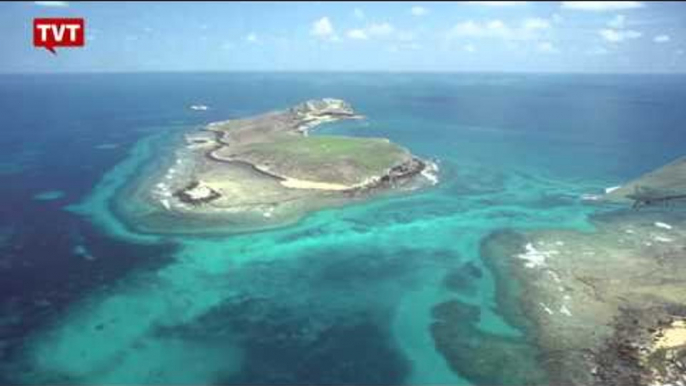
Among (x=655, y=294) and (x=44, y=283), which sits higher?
(x=655, y=294)

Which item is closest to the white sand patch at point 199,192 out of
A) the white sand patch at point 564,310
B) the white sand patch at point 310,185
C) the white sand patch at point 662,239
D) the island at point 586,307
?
the white sand patch at point 310,185

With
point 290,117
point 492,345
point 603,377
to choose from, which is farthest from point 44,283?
point 290,117

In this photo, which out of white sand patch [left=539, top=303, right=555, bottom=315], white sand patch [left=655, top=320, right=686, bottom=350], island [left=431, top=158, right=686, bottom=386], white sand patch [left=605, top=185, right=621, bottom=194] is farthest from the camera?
white sand patch [left=605, top=185, right=621, bottom=194]

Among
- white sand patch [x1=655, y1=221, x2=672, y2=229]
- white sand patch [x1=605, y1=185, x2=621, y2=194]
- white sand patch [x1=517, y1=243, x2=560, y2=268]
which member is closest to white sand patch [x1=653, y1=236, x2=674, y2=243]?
white sand patch [x1=655, y1=221, x2=672, y2=229]

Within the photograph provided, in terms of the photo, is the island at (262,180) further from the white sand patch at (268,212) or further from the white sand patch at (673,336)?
the white sand patch at (673,336)

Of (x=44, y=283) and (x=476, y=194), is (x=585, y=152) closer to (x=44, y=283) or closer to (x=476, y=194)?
(x=476, y=194)

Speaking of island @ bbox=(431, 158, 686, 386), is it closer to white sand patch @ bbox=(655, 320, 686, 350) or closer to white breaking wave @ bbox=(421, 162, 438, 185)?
white sand patch @ bbox=(655, 320, 686, 350)

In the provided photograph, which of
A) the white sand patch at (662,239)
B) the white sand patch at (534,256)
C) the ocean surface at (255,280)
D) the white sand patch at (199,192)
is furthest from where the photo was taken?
the white sand patch at (199,192)

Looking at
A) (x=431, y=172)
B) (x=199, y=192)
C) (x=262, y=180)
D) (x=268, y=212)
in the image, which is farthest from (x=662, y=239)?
Answer: (x=199, y=192)

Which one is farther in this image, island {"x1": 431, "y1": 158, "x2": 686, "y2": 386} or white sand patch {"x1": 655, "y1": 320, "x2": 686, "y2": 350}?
white sand patch {"x1": 655, "y1": 320, "x2": 686, "y2": 350}
